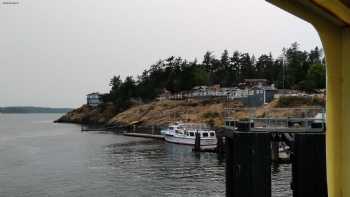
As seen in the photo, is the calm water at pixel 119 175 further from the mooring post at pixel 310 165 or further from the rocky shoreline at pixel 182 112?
the rocky shoreline at pixel 182 112

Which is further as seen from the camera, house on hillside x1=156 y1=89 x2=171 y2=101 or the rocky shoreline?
house on hillside x1=156 y1=89 x2=171 y2=101

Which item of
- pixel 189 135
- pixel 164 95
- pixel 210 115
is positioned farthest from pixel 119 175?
pixel 164 95

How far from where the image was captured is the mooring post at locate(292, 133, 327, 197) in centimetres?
1456

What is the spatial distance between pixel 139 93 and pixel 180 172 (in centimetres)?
11857

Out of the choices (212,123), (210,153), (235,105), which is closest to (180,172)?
(210,153)

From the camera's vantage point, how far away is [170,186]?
113 ft

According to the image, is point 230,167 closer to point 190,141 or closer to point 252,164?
point 252,164

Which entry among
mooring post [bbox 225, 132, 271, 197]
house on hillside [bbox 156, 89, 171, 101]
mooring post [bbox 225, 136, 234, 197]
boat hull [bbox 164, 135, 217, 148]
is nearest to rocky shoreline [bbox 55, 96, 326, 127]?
house on hillside [bbox 156, 89, 171, 101]

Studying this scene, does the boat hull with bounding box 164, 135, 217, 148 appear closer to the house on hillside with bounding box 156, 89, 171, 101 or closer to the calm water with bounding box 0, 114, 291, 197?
the calm water with bounding box 0, 114, 291, 197

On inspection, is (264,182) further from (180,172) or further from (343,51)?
(180,172)

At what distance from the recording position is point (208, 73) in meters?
164

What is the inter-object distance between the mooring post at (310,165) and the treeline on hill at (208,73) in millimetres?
109360

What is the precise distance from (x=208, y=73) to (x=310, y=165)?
150 m

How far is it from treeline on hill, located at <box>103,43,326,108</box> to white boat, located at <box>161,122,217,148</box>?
172 ft
